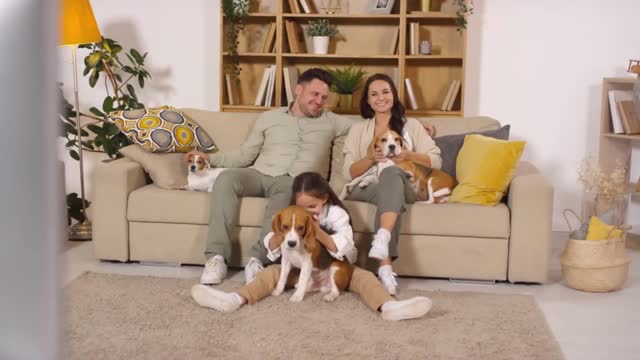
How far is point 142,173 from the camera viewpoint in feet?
13.4

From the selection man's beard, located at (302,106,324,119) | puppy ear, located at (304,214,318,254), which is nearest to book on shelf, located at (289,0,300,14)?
man's beard, located at (302,106,324,119)

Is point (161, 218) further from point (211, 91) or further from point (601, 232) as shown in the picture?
point (601, 232)

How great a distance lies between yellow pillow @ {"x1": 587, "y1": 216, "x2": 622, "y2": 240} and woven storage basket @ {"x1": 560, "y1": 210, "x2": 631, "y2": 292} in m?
0.03

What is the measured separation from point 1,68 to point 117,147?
4.61 m

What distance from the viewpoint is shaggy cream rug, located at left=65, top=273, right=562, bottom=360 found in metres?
2.74

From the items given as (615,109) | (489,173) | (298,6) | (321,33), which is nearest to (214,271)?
(489,173)

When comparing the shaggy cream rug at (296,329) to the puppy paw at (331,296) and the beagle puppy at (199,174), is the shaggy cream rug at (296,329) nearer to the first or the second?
the puppy paw at (331,296)

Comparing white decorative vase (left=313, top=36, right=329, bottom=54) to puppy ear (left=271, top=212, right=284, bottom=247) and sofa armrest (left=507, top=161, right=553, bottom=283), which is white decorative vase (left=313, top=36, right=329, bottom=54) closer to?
sofa armrest (left=507, top=161, right=553, bottom=283)

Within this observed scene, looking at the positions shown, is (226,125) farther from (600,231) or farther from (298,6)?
(600,231)

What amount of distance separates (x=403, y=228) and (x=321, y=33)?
1.70 m

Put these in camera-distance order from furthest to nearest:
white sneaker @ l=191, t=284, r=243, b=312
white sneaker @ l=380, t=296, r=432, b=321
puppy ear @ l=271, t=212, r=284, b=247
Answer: puppy ear @ l=271, t=212, r=284, b=247
white sneaker @ l=191, t=284, r=243, b=312
white sneaker @ l=380, t=296, r=432, b=321

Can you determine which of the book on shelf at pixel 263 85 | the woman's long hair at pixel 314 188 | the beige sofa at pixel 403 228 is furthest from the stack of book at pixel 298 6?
the woman's long hair at pixel 314 188

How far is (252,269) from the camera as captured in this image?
11.6ft

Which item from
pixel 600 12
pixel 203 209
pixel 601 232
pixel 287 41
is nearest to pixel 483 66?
pixel 600 12
